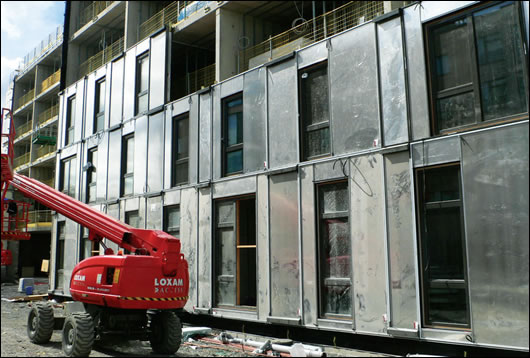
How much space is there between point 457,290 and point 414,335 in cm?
121

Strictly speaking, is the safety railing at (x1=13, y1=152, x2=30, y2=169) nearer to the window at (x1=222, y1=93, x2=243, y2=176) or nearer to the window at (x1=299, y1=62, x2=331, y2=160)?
the window at (x1=222, y1=93, x2=243, y2=176)

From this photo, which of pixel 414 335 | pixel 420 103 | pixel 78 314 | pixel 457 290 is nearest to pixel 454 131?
pixel 420 103

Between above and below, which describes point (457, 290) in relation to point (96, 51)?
below

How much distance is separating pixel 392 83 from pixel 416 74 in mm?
568

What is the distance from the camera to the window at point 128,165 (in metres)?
19.3

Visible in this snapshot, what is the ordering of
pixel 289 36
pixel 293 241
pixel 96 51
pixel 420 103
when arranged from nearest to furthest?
pixel 420 103
pixel 293 241
pixel 289 36
pixel 96 51

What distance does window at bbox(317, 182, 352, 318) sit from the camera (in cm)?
1103

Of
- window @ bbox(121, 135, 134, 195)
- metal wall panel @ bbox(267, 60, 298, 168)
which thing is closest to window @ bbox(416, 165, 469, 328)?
metal wall panel @ bbox(267, 60, 298, 168)

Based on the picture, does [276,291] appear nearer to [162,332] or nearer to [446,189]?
[162,332]

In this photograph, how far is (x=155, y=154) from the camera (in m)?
17.8

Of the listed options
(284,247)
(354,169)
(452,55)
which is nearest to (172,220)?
(284,247)

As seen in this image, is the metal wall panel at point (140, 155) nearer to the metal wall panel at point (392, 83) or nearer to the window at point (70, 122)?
the window at point (70, 122)

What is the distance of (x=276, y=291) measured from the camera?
1243 cm

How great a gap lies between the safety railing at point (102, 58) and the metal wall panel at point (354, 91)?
15236mm
